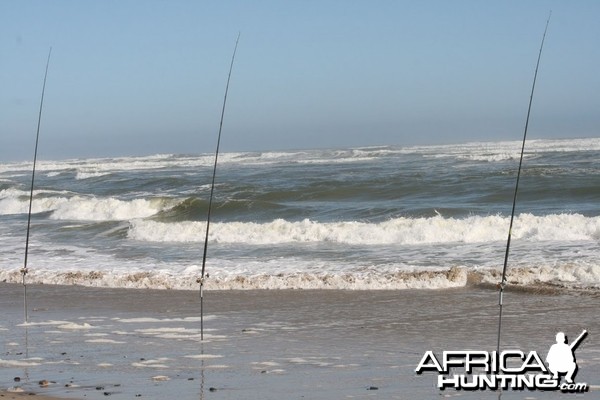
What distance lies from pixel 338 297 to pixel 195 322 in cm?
210

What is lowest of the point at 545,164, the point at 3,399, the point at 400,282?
the point at 3,399

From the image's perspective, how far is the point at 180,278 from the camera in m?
11.9

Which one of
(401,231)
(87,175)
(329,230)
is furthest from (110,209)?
(87,175)

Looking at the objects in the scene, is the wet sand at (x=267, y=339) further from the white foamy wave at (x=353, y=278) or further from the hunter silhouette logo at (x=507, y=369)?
the white foamy wave at (x=353, y=278)

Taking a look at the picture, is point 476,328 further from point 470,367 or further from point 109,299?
point 109,299

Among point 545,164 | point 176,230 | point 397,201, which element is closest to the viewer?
point 176,230

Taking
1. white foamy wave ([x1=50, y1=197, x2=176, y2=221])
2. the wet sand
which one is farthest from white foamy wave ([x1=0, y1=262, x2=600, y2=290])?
white foamy wave ([x1=50, y1=197, x2=176, y2=221])

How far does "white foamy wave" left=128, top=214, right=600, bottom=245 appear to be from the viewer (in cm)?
1455

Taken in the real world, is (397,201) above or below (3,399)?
above

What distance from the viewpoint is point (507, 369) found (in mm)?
6254

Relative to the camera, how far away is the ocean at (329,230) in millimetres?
11656

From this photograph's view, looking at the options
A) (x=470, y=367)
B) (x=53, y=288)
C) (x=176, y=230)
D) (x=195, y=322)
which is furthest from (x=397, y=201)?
(x=470, y=367)

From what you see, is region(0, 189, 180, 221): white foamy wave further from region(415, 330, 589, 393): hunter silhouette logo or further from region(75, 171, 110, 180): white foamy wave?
region(415, 330, 589, 393): hunter silhouette logo

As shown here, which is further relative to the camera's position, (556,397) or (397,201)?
(397,201)
